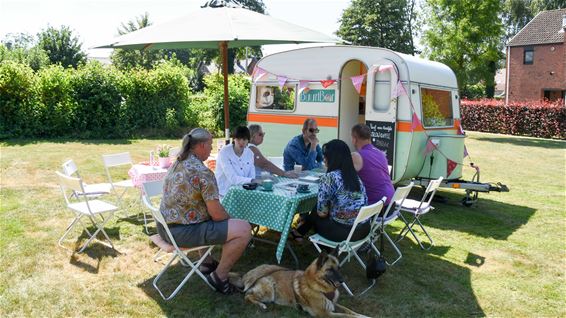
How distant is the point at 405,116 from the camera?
6746mm

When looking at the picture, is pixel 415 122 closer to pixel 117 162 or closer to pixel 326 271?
pixel 326 271

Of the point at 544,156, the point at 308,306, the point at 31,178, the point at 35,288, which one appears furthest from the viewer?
the point at 544,156

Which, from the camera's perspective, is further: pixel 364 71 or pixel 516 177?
pixel 516 177

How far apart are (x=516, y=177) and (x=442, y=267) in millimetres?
6440

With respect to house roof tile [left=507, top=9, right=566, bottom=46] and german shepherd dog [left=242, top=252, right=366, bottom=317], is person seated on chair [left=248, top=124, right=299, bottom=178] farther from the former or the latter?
house roof tile [left=507, top=9, right=566, bottom=46]

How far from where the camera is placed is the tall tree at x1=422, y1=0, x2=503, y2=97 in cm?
2050

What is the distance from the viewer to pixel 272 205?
417 cm

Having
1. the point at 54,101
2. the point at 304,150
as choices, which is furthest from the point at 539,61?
the point at 304,150

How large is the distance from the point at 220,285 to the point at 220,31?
8.59ft

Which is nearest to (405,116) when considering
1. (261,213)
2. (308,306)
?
→ (261,213)

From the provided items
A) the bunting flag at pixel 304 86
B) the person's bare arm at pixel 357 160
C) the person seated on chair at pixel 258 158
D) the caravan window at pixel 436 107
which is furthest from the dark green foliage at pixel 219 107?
the person's bare arm at pixel 357 160

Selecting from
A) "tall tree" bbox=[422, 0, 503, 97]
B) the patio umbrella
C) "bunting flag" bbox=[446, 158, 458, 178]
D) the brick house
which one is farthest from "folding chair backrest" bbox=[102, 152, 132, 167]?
the brick house

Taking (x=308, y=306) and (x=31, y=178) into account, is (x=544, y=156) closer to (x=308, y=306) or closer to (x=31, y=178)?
(x=308, y=306)

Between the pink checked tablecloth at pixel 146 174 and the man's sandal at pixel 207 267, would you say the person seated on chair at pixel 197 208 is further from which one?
the pink checked tablecloth at pixel 146 174
